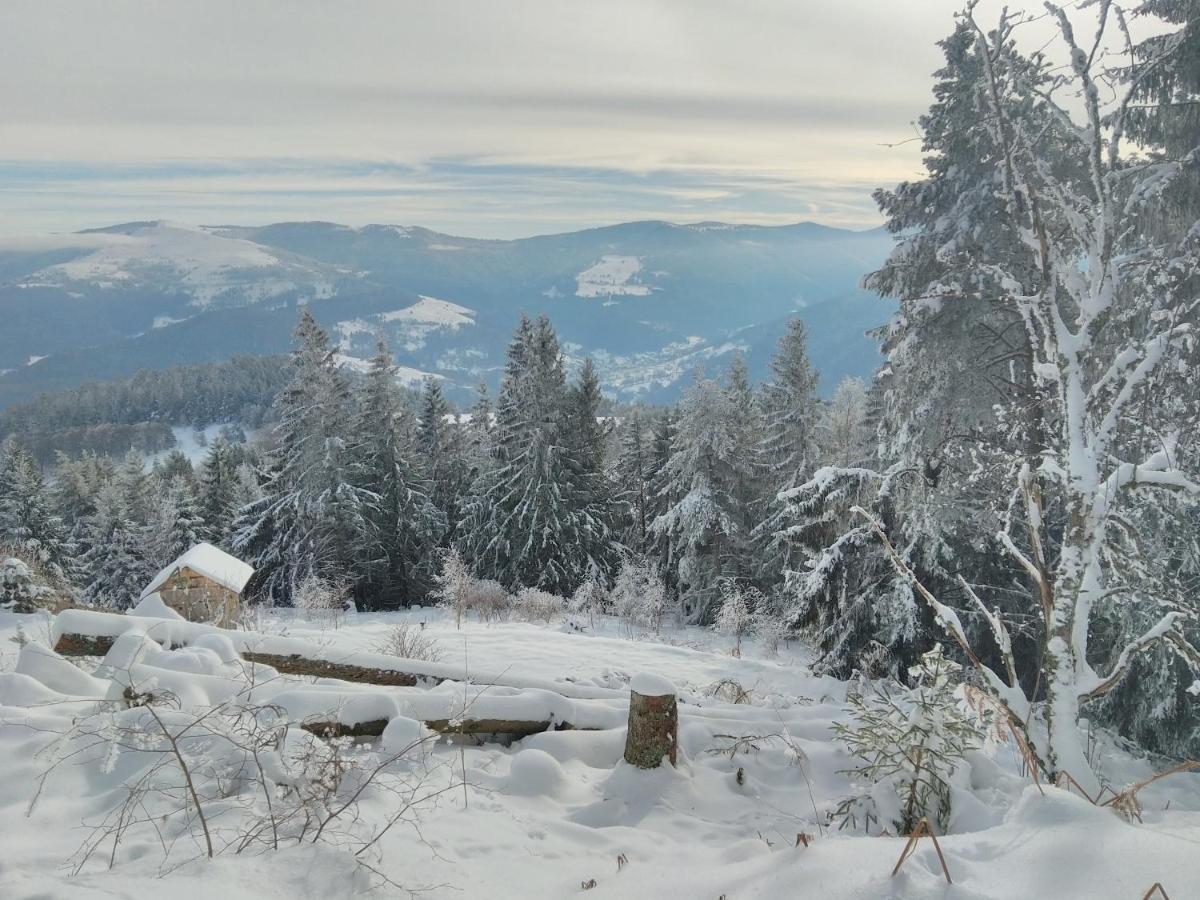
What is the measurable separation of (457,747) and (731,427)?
20.1m

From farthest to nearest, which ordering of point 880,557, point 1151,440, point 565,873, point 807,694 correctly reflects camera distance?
→ 1. point 880,557
2. point 807,694
3. point 1151,440
4. point 565,873

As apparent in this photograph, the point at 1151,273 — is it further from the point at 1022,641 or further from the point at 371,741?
the point at 371,741

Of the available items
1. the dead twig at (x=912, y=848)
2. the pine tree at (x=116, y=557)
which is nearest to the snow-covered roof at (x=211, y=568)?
the dead twig at (x=912, y=848)

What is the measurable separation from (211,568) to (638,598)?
13.1m

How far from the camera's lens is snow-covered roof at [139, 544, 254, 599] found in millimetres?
14625

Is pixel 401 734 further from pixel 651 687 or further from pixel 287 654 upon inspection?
pixel 287 654

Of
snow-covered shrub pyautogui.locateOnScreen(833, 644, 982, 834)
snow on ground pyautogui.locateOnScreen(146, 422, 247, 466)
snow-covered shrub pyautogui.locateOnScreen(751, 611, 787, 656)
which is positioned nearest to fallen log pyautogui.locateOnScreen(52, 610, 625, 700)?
snow-covered shrub pyautogui.locateOnScreen(833, 644, 982, 834)

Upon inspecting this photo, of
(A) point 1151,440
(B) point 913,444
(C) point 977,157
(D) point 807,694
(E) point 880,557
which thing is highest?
(C) point 977,157

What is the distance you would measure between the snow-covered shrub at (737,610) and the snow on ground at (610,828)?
44.6 ft

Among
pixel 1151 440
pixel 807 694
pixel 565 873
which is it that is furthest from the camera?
pixel 807 694

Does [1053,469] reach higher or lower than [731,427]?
higher

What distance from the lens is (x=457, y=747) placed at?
4.96 meters

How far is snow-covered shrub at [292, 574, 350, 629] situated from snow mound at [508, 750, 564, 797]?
14694 mm

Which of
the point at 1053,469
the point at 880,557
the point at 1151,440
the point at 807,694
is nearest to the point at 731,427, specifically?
the point at 880,557
